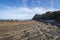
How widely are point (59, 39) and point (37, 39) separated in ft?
16.6

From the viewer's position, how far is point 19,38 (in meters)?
15.9

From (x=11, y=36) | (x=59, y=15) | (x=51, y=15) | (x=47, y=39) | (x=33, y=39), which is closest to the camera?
→ (x=11, y=36)

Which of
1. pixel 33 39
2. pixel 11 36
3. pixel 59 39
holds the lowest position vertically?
pixel 59 39

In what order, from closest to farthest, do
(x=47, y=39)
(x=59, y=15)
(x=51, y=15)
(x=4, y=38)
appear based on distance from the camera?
(x=4, y=38) → (x=47, y=39) → (x=59, y=15) → (x=51, y=15)

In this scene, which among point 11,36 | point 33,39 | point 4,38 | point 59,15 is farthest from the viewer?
point 59,15

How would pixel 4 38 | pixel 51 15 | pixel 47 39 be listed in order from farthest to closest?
1. pixel 51 15
2. pixel 47 39
3. pixel 4 38

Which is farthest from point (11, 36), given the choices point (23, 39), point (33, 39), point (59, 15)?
point (59, 15)

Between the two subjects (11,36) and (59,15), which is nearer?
(11,36)

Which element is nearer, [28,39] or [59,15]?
[28,39]

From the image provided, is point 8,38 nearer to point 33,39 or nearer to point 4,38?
point 4,38

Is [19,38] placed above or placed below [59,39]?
above

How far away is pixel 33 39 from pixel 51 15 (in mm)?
81225

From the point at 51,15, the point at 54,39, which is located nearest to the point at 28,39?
the point at 54,39

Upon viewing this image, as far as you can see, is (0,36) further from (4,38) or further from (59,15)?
(59,15)
